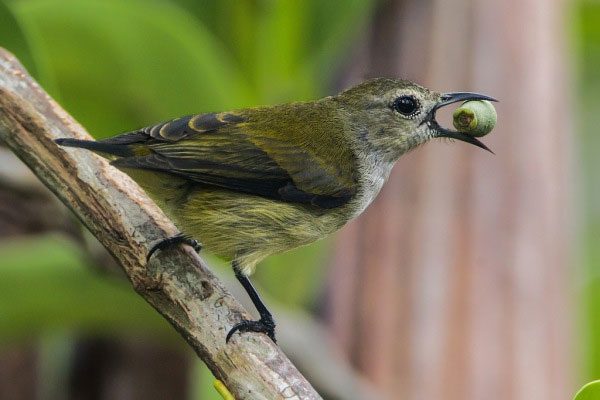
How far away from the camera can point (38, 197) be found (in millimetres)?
3994

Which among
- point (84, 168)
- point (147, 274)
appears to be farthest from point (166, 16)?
point (147, 274)

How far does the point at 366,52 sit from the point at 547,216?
1.05m

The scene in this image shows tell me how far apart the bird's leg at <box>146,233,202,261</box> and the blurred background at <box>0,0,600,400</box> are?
768 millimetres

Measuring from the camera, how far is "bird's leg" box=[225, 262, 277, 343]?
113 inches

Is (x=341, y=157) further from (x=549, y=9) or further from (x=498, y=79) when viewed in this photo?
(x=549, y=9)

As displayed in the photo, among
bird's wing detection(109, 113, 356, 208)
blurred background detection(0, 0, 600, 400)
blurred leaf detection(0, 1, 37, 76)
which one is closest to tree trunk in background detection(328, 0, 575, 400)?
blurred background detection(0, 0, 600, 400)

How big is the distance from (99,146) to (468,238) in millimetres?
2169

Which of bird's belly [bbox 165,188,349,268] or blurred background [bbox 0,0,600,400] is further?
blurred background [bbox 0,0,600,400]

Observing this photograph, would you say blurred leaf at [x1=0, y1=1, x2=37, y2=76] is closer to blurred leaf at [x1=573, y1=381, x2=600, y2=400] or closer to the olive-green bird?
the olive-green bird

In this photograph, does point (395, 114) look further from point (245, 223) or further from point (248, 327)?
point (248, 327)

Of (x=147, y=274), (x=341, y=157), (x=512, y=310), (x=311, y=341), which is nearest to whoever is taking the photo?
(x=147, y=274)

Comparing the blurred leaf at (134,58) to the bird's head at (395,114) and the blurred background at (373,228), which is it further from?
the bird's head at (395,114)

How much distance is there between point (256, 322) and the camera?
2986 millimetres

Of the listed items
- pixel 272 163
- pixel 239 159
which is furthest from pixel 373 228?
pixel 239 159
